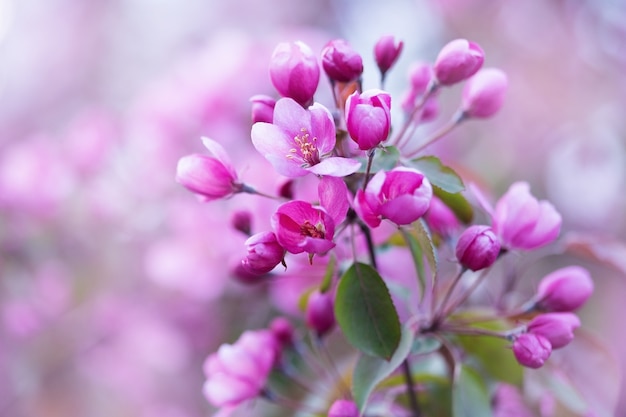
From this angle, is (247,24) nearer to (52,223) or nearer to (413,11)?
(413,11)

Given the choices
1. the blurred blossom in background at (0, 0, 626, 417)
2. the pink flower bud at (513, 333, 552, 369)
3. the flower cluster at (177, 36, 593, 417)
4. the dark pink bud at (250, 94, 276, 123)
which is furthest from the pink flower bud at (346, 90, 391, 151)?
the blurred blossom in background at (0, 0, 626, 417)

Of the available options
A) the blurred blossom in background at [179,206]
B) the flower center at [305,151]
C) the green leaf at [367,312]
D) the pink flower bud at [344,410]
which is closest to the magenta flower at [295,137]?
the flower center at [305,151]

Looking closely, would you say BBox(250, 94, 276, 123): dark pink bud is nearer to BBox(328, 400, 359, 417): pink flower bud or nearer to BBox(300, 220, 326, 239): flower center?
BBox(300, 220, 326, 239): flower center

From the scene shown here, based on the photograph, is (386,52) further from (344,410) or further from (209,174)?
(344,410)

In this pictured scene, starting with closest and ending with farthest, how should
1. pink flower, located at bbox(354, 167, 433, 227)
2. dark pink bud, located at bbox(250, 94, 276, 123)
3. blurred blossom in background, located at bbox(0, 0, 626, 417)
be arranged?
1. pink flower, located at bbox(354, 167, 433, 227)
2. dark pink bud, located at bbox(250, 94, 276, 123)
3. blurred blossom in background, located at bbox(0, 0, 626, 417)

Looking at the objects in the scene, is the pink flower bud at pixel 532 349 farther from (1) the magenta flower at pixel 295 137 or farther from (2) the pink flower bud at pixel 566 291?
(1) the magenta flower at pixel 295 137

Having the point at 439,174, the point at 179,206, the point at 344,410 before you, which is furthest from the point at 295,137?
the point at 179,206

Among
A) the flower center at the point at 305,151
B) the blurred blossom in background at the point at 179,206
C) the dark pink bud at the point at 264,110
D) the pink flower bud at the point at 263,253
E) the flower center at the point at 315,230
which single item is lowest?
the blurred blossom in background at the point at 179,206
